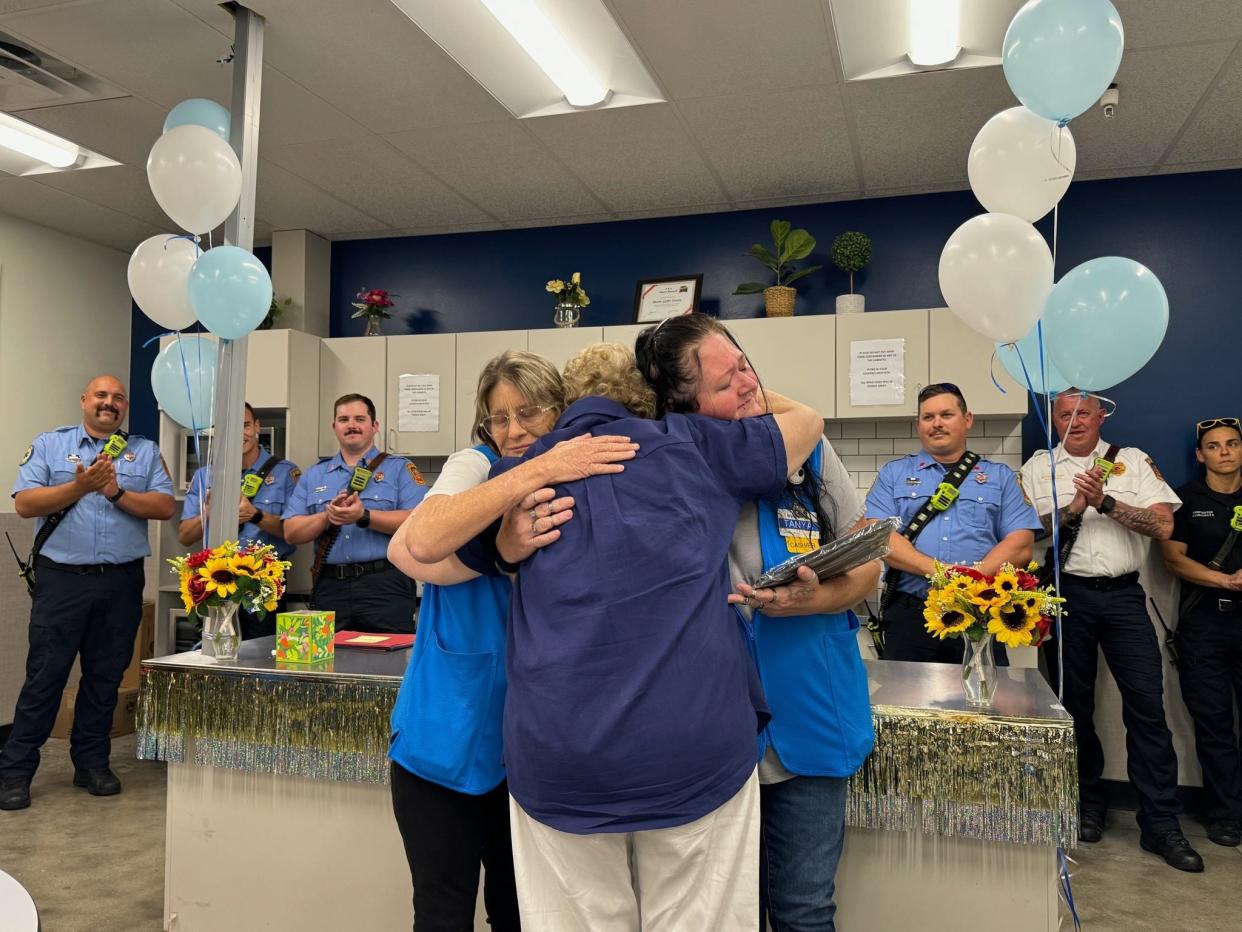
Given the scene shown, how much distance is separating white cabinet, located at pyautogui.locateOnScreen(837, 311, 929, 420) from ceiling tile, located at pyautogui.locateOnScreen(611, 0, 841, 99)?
1.25 m

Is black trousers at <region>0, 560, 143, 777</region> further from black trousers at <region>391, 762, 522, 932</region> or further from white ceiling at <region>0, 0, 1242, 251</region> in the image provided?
black trousers at <region>391, 762, 522, 932</region>

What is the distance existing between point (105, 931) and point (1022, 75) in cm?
351

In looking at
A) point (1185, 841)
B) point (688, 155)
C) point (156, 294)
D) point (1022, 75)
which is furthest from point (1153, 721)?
point (156, 294)

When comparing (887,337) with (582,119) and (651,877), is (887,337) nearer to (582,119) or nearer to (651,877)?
(582,119)

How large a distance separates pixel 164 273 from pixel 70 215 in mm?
2688

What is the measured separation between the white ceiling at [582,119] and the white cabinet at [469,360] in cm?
72

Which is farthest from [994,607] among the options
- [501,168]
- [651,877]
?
[501,168]

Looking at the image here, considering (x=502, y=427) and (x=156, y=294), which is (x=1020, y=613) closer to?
(x=502, y=427)

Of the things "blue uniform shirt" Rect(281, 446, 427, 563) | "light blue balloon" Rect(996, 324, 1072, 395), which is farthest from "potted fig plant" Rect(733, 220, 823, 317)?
"blue uniform shirt" Rect(281, 446, 427, 563)

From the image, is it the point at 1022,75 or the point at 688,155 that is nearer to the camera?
the point at 1022,75

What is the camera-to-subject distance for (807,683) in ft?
5.23

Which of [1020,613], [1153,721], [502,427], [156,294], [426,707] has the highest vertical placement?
[156,294]

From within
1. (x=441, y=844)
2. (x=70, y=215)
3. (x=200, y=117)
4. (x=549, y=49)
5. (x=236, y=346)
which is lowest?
(x=441, y=844)

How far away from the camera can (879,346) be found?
4426 mm
